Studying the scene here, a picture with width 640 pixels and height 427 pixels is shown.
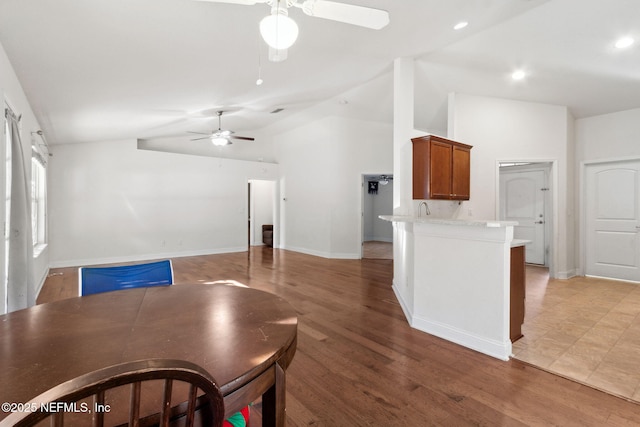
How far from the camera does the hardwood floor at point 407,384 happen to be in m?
1.64

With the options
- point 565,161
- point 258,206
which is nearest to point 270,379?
point 565,161

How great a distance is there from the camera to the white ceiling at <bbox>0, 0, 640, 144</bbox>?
2.15 m

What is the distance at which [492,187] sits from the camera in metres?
4.66

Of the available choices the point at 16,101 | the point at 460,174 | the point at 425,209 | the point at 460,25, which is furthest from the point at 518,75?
the point at 16,101

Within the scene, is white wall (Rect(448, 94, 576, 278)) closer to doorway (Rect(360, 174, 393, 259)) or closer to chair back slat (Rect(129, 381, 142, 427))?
chair back slat (Rect(129, 381, 142, 427))

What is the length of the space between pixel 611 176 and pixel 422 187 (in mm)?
3759

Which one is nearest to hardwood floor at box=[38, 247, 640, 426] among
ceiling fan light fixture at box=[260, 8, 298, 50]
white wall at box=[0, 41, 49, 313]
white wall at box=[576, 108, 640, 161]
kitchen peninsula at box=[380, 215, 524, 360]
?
kitchen peninsula at box=[380, 215, 524, 360]

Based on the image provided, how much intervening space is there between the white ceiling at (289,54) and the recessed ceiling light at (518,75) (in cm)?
9

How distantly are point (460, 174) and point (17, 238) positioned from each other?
5.04 metres

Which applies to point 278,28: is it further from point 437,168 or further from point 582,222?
point 582,222

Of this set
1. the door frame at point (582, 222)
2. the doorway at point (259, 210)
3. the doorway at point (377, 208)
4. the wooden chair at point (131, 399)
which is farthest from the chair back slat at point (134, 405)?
the doorway at point (377, 208)

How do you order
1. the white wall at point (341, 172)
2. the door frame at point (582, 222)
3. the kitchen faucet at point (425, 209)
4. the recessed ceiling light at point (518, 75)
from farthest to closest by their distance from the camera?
the white wall at point (341, 172) → the door frame at point (582, 222) → the kitchen faucet at point (425, 209) → the recessed ceiling light at point (518, 75)

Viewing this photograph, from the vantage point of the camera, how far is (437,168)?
12.1ft

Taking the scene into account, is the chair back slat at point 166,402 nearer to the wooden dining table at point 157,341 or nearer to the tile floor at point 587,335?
the wooden dining table at point 157,341
